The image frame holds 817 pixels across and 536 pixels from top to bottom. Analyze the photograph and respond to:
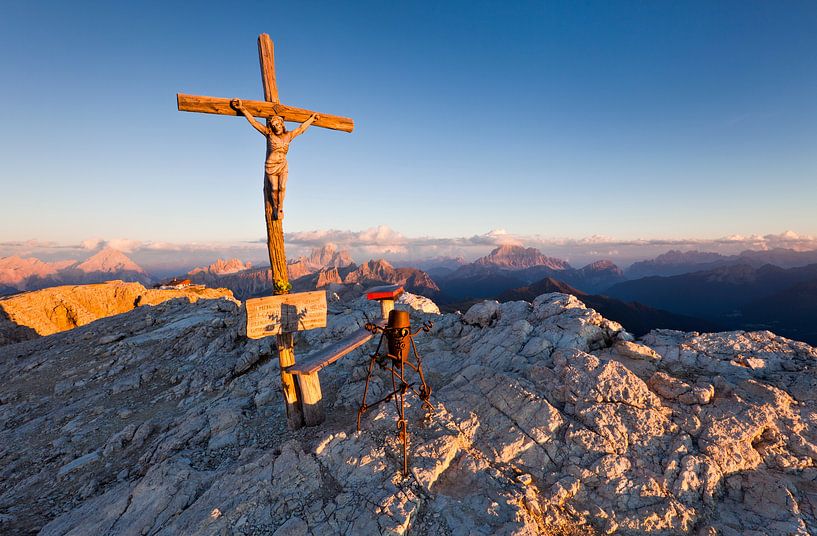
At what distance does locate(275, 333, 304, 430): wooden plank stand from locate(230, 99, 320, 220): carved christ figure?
3568 millimetres

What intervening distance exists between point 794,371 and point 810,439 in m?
3.65

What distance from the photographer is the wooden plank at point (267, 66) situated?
8.43m

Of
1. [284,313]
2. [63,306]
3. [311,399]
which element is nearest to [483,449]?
[311,399]

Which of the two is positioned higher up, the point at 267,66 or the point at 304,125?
the point at 267,66

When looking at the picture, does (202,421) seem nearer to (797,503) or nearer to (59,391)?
(59,391)

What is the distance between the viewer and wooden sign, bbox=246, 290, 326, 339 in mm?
7969

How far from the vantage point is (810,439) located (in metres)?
8.22

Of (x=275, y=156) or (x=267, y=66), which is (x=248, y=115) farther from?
Result: (x=267, y=66)

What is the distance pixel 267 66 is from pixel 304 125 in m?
1.80

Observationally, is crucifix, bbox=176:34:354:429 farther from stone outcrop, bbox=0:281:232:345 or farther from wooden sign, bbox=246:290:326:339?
stone outcrop, bbox=0:281:232:345

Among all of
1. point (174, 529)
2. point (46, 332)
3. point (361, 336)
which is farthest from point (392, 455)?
point (46, 332)

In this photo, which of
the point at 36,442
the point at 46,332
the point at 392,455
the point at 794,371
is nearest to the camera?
the point at 392,455

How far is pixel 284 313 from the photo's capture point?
841 cm

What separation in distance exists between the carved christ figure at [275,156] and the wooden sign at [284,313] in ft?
7.65
